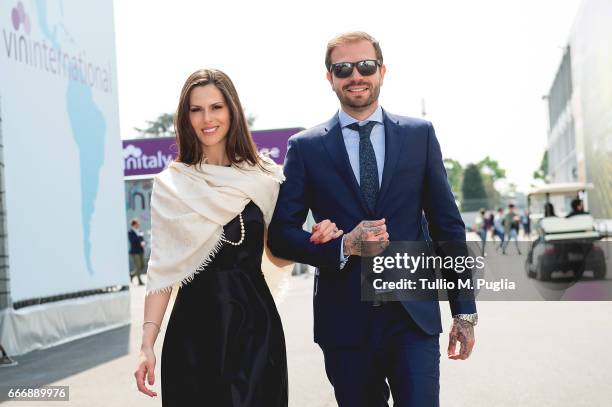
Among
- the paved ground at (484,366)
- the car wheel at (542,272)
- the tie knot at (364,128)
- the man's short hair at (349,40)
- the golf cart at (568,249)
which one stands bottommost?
the paved ground at (484,366)

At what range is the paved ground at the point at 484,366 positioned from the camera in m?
Answer: 6.65

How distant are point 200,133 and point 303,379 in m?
4.27

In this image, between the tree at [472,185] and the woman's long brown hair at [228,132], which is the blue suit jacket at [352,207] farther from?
the tree at [472,185]

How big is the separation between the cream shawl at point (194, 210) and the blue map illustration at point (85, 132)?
26.3 ft

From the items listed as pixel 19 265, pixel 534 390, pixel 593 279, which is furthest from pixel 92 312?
pixel 593 279

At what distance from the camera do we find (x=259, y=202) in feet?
11.7

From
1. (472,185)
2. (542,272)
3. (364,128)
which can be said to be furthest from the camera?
(472,185)

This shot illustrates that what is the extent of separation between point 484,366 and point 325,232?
5.03 metres

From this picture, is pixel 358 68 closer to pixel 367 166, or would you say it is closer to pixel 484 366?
pixel 367 166

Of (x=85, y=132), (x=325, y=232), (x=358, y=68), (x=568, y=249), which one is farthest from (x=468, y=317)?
(x=568, y=249)

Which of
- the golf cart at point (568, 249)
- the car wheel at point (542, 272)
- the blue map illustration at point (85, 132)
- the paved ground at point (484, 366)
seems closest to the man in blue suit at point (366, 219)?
the paved ground at point (484, 366)

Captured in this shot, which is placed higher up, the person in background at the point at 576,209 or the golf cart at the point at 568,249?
the person in background at the point at 576,209

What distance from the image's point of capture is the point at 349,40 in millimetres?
3619

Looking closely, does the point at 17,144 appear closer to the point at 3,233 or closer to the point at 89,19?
the point at 3,233
